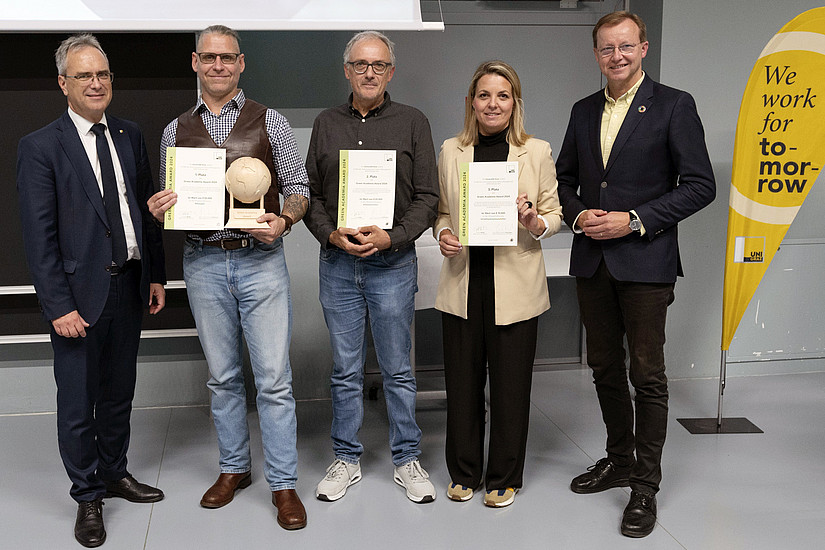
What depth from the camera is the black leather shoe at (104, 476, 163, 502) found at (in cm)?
306

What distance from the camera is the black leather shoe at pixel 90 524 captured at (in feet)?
8.89

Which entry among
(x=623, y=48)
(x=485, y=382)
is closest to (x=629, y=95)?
(x=623, y=48)

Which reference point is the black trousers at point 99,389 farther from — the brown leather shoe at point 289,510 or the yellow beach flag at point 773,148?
the yellow beach flag at point 773,148

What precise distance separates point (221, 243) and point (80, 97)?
0.70m

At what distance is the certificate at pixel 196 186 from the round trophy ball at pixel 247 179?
49mm

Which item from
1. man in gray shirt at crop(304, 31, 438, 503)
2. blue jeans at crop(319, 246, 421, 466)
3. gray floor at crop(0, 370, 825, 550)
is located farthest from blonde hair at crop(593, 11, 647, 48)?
gray floor at crop(0, 370, 825, 550)

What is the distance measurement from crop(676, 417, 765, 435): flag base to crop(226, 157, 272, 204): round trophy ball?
97.7 inches

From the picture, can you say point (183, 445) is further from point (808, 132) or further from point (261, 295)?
point (808, 132)

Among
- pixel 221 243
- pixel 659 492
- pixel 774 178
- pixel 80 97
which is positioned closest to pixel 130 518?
pixel 221 243

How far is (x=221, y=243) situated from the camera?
276 cm

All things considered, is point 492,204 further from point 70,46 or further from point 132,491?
point 132,491

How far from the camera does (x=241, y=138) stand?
9.00ft

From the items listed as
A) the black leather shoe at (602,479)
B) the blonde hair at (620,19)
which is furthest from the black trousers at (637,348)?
the blonde hair at (620,19)

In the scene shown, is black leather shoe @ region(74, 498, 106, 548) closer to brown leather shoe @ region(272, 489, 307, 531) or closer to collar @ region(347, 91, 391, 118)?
brown leather shoe @ region(272, 489, 307, 531)
